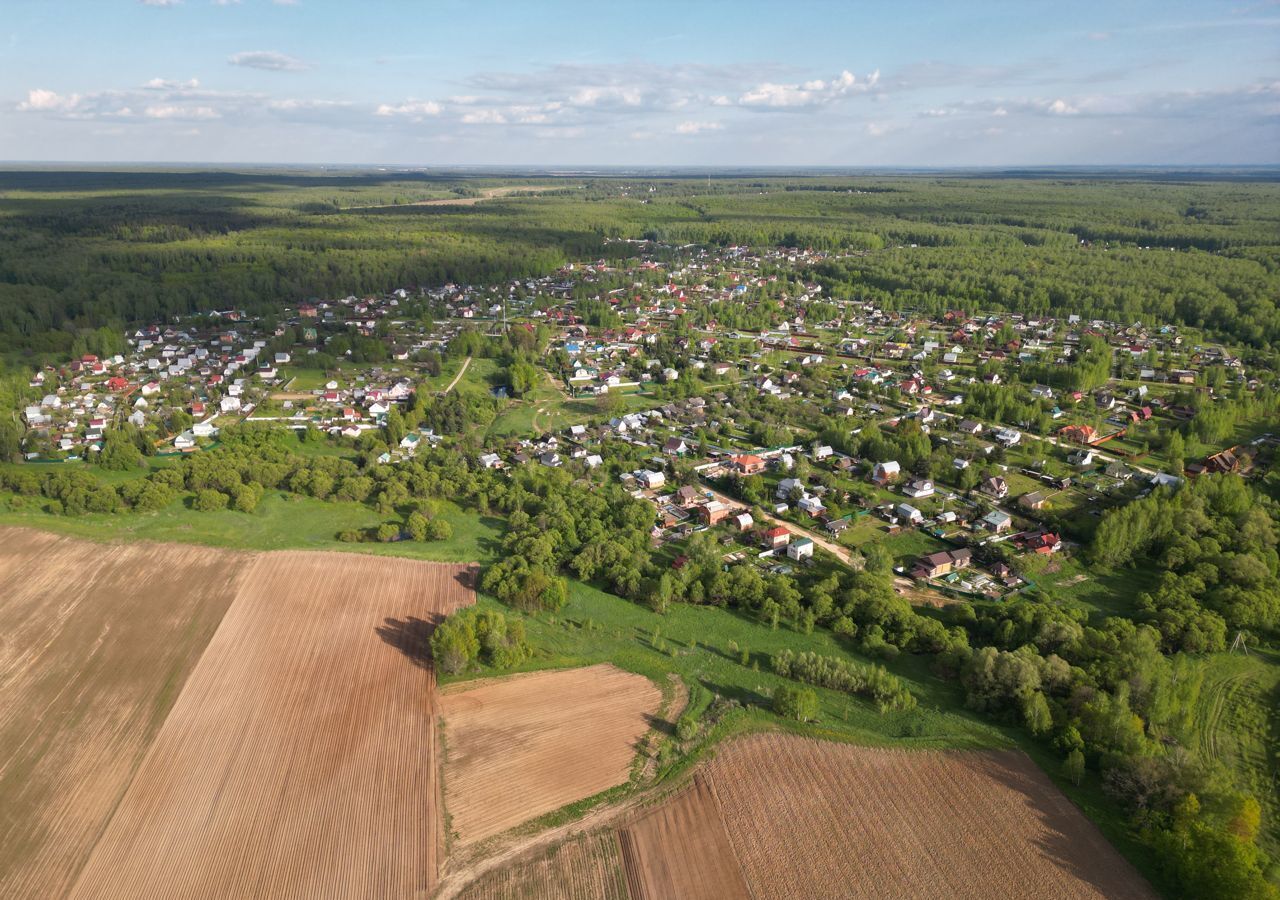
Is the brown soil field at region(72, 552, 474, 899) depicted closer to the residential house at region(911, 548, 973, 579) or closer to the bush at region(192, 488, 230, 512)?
the bush at region(192, 488, 230, 512)

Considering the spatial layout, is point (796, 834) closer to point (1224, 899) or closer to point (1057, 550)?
point (1224, 899)

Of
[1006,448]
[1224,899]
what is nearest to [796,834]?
[1224,899]

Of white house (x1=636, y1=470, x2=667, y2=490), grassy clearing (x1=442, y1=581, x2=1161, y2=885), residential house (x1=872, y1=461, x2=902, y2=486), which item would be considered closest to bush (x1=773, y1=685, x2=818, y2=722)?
grassy clearing (x1=442, y1=581, x2=1161, y2=885)

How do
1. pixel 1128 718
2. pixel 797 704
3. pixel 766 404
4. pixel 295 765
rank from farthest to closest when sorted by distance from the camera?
pixel 766 404, pixel 797 704, pixel 295 765, pixel 1128 718

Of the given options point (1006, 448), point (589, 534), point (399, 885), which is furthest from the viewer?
A: point (1006, 448)

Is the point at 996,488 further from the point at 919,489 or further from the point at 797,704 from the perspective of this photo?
the point at 797,704

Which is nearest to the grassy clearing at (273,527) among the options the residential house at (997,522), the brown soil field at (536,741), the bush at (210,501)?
the bush at (210,501)

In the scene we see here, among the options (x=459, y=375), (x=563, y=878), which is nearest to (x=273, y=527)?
(x=563, y=878)
